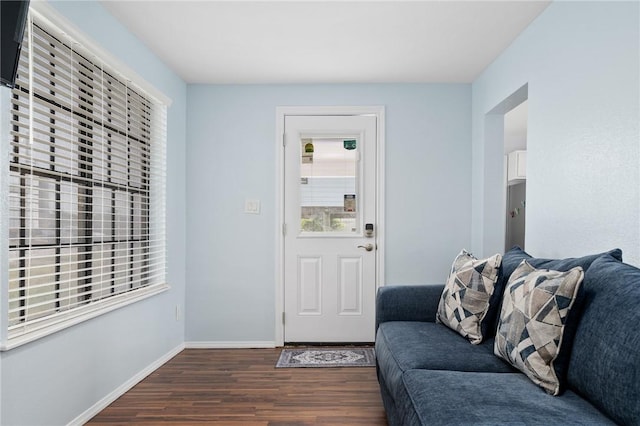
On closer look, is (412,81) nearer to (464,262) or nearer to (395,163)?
(395,163)

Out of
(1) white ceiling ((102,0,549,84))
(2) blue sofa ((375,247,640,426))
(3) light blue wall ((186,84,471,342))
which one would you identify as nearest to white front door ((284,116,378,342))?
(3) light blue wall ((186,84,471,342))

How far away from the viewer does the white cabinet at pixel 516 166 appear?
553cm

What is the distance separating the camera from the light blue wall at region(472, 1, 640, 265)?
180 cm

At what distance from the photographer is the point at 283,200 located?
3.87 meters

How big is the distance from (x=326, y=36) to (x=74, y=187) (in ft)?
5.85

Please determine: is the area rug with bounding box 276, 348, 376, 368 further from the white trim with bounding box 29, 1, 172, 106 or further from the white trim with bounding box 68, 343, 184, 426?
the white trim with bounding box 29, 1, 172, 106

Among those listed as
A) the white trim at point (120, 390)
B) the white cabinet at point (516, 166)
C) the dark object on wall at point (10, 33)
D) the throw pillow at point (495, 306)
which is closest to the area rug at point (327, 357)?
the white trim at point (120, 390)

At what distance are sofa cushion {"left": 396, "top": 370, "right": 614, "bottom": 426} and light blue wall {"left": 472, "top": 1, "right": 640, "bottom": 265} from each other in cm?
74

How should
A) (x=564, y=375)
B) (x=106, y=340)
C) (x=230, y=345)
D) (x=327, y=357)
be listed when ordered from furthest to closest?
(x=230, y=345)
(x=327, y=357)
(x=106, y=340)
(x=564, y=375)

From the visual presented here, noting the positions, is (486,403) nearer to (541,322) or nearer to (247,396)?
(541,322)

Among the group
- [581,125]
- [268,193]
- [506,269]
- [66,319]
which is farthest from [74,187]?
[581,125]

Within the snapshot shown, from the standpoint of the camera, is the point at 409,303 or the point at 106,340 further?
the point at 409,303

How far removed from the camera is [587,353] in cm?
145

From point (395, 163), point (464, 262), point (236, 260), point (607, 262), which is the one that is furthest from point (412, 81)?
point (607, 262)
